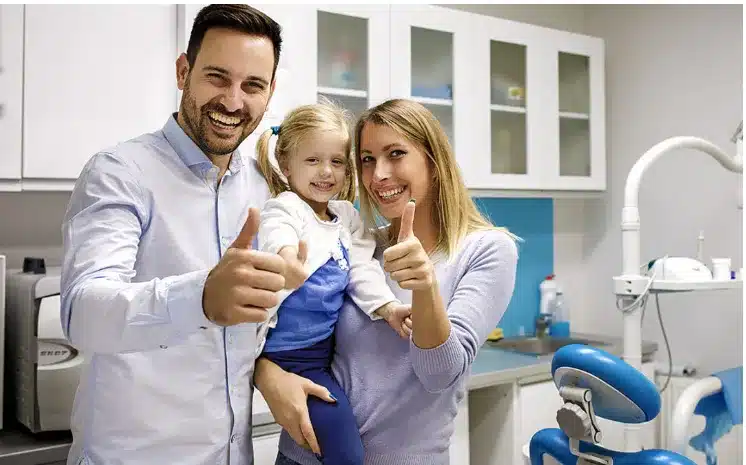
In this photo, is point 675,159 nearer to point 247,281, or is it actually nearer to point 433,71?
point 433,71

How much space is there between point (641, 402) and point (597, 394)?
11cm

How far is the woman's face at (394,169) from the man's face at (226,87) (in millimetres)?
263

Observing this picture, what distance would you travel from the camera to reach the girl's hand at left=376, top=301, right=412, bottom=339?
4.61 ft

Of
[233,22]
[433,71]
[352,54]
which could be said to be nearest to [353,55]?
[352,54]

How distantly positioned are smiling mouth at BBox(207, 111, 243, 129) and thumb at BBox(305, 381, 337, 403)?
51cm

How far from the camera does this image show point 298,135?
62.7 inches

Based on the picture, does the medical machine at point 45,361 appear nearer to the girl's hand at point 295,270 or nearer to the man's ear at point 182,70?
the man's ear at point 182,70

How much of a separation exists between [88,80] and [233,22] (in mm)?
977

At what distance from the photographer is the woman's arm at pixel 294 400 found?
1.41 meters

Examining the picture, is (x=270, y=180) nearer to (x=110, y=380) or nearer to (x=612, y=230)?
(x=110, y=380)

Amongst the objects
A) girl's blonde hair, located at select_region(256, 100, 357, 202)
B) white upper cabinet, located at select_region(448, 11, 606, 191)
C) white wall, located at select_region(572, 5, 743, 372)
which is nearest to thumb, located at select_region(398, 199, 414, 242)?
girl's blonde hair, located at select_region(256, 100, 357, 202)

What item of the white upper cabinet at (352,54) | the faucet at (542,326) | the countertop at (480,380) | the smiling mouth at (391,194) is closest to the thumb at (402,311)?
the smiling mouth at (391,194)

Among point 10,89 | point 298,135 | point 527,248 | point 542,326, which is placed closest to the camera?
point 298,135

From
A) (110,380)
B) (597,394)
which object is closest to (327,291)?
(110,380)
